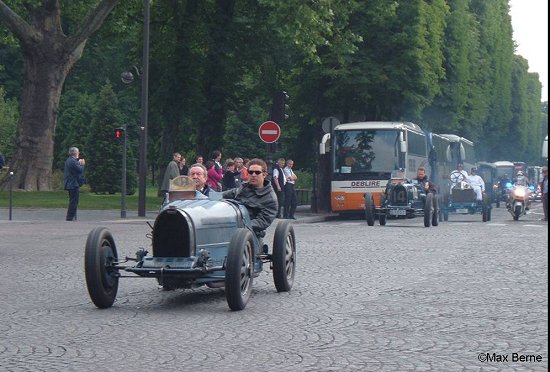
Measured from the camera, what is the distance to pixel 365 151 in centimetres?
4162

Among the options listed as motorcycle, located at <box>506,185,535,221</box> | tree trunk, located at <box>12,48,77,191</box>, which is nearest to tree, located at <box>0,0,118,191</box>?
tree trunk, located at <box>12,48,77,191</box>

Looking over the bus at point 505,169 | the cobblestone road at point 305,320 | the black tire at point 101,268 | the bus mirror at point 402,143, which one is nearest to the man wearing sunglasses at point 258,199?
the cobblestone road at point 305,320

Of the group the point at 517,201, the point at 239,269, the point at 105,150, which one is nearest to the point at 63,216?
the point at 517,201

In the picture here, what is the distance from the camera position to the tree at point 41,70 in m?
39.5

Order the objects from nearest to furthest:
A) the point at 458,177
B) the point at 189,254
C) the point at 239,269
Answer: the point at 239,269
the point at 189,254
the point at 458,177

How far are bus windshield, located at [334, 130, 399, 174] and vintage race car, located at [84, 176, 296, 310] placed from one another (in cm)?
2883

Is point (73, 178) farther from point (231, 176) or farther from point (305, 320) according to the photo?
point (305, 320)

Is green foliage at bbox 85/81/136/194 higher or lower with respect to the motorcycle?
higher

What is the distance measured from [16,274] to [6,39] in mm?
33743

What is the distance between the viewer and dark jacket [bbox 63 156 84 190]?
3116 centimetres

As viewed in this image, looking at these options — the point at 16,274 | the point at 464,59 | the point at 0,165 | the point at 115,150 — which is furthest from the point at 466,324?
the point at 115,150

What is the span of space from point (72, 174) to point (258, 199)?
18735mm

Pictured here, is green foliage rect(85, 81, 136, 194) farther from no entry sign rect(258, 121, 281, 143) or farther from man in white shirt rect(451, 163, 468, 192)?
no entry sign rect(258, 121, 281, 143)

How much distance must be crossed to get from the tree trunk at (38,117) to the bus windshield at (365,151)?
938cm
